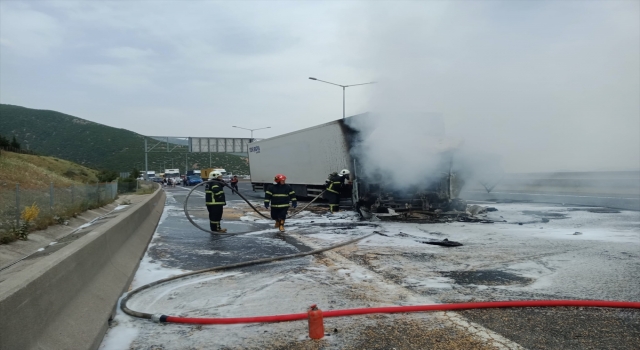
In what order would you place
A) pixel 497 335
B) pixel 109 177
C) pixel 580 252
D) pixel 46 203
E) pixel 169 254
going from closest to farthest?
pixel 497 335 < pixel 580 252 < pixel 169 254 < pixel 46 203 < pixel 109 177

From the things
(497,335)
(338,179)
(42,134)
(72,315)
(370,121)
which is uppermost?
(42,134)

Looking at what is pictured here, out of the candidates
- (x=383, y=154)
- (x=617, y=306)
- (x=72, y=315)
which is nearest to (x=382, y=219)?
(x=383, y=154)

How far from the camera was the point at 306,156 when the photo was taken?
19719mm

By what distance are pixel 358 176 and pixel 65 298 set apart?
33.9 ft

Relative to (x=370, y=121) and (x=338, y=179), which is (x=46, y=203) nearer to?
(x=338, y=179)

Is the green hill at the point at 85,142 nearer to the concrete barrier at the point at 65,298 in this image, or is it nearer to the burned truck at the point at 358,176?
the burned truck at the point at 358,176

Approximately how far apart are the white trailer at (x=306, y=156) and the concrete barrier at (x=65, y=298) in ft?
31.8

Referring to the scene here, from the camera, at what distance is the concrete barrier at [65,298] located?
104 inches

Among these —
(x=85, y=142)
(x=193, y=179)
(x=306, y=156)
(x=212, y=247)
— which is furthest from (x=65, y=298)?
(x=85, y=142)

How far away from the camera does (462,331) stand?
Result: 3.98m

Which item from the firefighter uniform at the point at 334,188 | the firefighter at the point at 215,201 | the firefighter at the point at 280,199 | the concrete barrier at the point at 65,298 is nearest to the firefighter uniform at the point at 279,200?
the firefighter at the point at 280,199

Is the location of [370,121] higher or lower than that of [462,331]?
higher

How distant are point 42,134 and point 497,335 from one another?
14068 centimetres

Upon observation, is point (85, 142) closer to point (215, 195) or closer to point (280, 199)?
point (215, 195)
